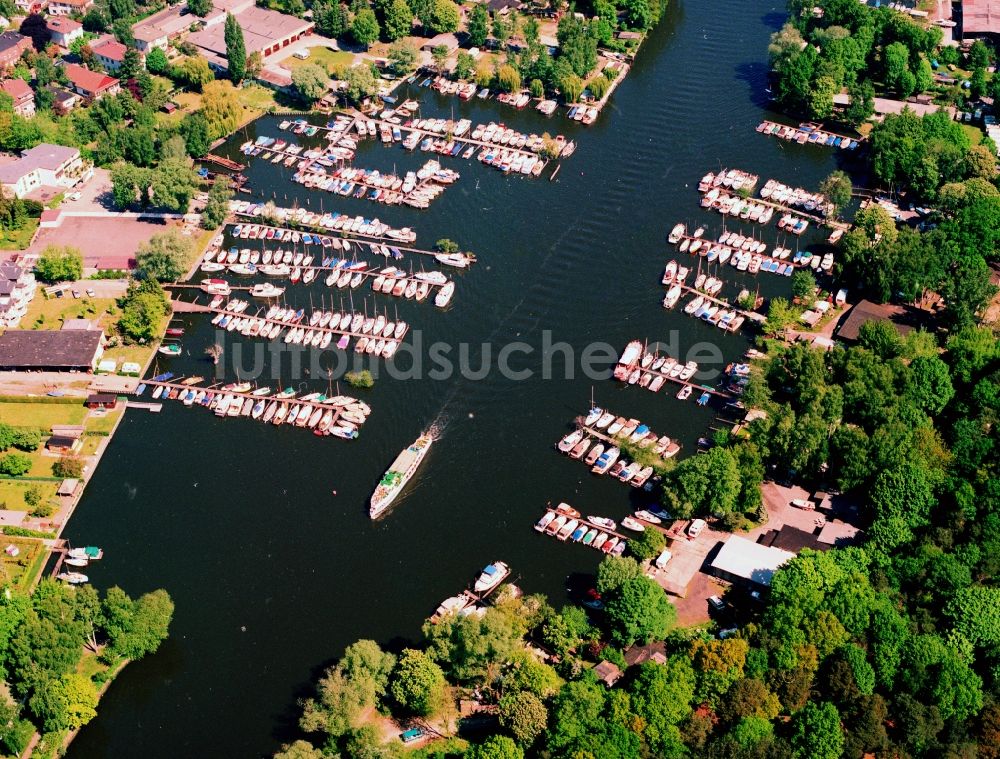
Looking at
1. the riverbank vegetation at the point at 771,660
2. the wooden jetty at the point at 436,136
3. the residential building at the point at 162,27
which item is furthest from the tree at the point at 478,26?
the riverbank vegetation at the point at 771,660

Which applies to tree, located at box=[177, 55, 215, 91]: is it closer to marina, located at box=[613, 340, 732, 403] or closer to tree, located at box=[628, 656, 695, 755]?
marina, located at box=[613, 340, 732, 403]

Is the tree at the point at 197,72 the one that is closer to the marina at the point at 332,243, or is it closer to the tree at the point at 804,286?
the marina at the point at 332,243

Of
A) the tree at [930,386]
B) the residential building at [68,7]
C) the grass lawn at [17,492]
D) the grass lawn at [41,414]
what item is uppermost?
the tree at [930,386]

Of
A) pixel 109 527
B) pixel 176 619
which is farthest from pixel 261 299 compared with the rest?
pixel 176 619

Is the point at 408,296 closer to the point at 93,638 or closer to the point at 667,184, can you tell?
the point at 667,184

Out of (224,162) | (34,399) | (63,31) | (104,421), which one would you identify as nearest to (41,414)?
(34,399)

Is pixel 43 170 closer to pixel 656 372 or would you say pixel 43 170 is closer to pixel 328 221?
pixel 328 221

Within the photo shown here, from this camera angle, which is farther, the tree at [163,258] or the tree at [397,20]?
the tree at [397,20]
